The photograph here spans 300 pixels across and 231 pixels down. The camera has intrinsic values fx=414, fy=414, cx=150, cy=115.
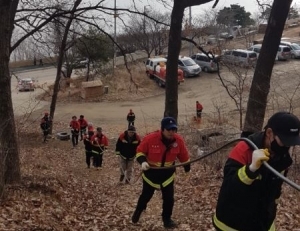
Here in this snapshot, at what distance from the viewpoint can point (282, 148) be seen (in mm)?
3365

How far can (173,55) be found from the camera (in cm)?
1130

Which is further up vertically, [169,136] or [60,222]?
[169,136]

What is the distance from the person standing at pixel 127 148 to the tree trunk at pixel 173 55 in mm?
2279

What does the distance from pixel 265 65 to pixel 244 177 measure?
24.4 ft

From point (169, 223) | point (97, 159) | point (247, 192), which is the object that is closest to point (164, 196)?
point (169, 223)

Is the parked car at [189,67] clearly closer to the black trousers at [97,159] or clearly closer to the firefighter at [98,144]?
the black trousers at [97,159]

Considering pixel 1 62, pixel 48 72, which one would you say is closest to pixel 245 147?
pixel 1 62

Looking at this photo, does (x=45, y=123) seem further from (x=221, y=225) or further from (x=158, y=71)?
(x=158, y=71)

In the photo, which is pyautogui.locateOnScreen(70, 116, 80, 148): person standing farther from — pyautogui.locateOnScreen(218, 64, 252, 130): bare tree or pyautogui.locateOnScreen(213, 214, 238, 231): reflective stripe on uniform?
pyautogui.locateOnScreen(213, 214, 238, 231): reflective stripe on uniform

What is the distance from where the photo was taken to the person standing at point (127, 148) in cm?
966

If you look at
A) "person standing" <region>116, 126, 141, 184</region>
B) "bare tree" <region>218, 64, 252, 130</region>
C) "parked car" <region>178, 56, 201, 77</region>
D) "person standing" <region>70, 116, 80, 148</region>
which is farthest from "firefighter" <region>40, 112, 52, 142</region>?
"parked car" <region>178, 56, 201, 77</region>

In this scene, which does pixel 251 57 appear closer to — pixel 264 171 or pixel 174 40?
pixel 174 40

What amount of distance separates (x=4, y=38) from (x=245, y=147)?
5775 mm

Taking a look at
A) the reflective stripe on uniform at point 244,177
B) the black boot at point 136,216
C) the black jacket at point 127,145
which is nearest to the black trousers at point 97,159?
the black jacket at point 127,145
